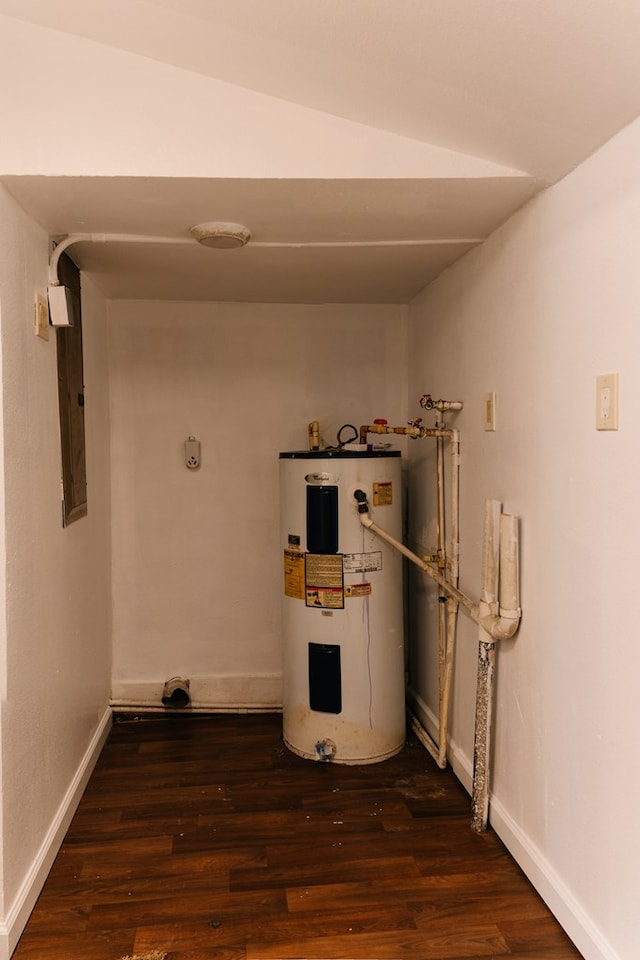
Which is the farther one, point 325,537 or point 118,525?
point 118,525

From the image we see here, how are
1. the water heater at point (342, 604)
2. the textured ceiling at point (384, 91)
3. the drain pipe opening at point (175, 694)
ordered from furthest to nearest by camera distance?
the drain pipe opening at point (175, 694) < the water heater at point (342, 604) < the textured ceiling at point (384, 91)

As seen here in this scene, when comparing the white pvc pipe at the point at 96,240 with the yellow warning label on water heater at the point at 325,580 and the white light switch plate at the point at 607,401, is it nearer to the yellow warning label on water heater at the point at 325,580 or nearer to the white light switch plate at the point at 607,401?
the yellow warning label on water heater at the point at 325,580

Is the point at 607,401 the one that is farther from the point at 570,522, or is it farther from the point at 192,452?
the point at 192,452

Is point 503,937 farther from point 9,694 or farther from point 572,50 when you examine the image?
point 572,50

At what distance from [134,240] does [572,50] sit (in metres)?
1.49

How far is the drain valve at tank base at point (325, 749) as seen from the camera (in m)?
2.77

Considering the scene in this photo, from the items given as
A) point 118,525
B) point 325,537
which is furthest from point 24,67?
point 118,525

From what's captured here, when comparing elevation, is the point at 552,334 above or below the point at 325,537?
above

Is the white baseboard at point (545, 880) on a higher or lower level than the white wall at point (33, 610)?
lower

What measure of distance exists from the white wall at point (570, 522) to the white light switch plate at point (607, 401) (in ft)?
0.07

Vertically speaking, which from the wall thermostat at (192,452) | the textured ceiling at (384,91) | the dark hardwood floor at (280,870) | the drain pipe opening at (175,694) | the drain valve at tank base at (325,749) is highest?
the textured ceiling at (384,91)

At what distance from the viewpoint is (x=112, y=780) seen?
2658 millimetres

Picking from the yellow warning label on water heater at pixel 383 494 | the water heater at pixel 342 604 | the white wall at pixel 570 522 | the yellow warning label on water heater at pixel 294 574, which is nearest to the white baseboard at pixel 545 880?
the white wall at pixel 570 522

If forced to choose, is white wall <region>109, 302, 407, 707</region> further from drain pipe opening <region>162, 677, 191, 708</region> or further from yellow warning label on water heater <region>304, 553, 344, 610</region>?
yellow warning label on water heater <region>304, 553, 344, 610</region>
